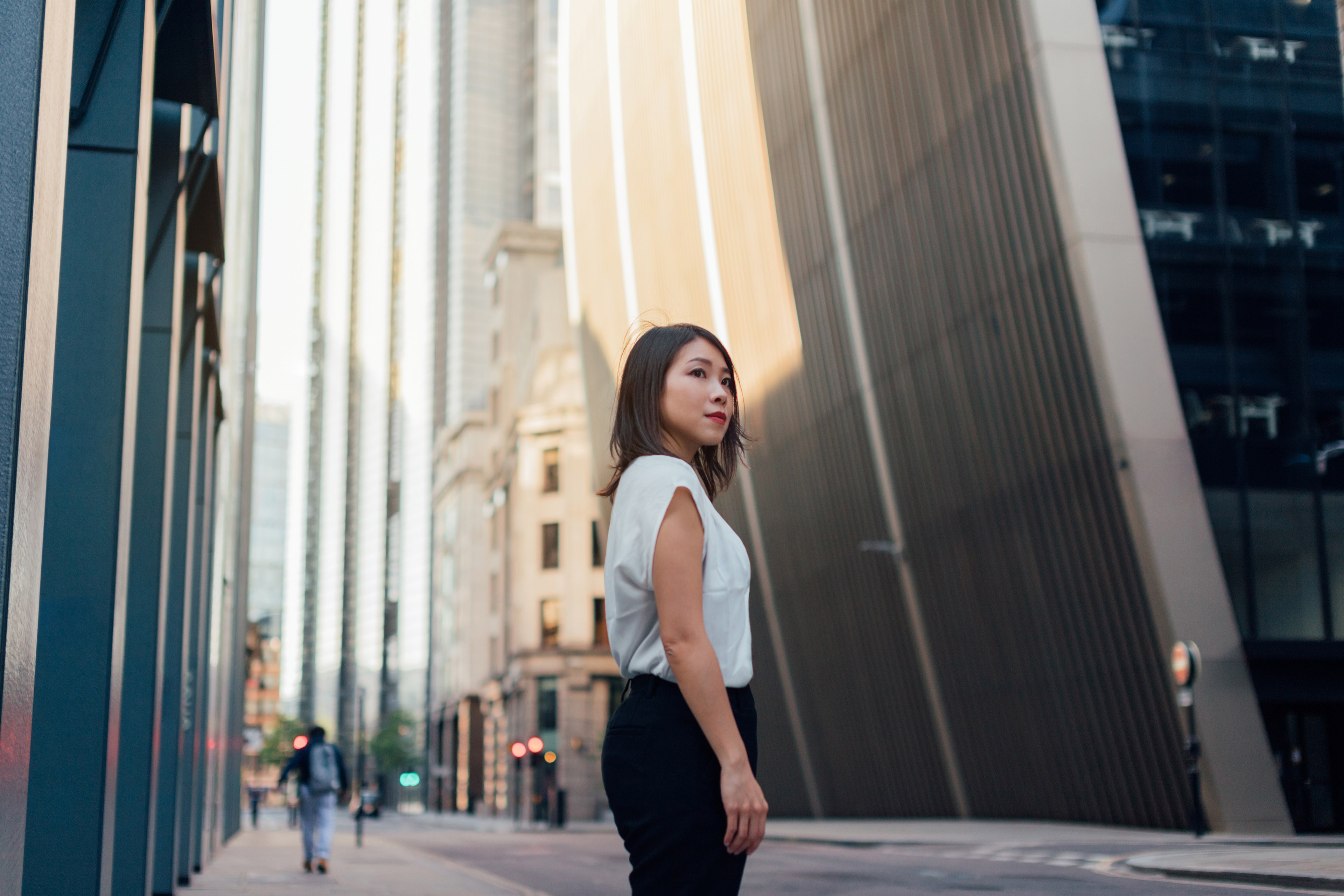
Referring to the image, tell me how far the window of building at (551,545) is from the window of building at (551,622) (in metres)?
1.53

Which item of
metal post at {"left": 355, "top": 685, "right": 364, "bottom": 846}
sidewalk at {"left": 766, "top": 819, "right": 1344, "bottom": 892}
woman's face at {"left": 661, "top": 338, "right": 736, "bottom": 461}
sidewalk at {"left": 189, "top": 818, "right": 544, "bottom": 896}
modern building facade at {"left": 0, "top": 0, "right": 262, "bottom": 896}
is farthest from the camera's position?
metal post at {"left": 355, "top": 685, "right": 364, "bottom": 846}

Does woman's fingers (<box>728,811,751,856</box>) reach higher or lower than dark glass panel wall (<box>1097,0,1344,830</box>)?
lower

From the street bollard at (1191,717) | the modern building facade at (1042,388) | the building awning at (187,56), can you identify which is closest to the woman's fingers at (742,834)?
the building awning at (187,56)

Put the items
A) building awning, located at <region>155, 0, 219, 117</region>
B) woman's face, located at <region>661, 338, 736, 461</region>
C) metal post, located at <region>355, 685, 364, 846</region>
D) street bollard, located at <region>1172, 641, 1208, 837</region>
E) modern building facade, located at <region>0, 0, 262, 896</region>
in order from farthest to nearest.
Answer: metal post, located at <region>355, 685, 364, 846</region> → street bollard, located at <region>1172, 641, 1208, 837</region> → building awning, located at <region>155, 0, 219, 117</region> → modern building facade, located at <region>0, 0, 262, 896</region> → woman's face, located at <region>661, 338, 736, 461</region>

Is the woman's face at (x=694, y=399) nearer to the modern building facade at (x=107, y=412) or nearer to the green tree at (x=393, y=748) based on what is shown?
the modern building facade at (x=107, y=412)

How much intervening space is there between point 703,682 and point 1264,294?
21.4 metres

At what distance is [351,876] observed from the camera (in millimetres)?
14852

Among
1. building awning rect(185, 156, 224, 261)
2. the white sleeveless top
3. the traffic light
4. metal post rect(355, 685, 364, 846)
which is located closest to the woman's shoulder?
the white sleeveless top

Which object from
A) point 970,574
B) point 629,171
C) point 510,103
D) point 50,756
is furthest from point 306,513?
point 50,756

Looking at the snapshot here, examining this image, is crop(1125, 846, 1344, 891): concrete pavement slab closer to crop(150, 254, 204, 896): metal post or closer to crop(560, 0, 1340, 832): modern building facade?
crop(560, 0, 1340, 832): modern building facade

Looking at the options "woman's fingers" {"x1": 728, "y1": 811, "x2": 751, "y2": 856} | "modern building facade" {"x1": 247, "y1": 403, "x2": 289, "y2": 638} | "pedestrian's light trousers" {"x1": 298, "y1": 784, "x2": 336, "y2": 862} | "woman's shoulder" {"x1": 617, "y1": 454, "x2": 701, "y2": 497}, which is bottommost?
"pedestrian's light trousers" {"x1": 298, "y1": 784, "x2": 336, "y2": 862}

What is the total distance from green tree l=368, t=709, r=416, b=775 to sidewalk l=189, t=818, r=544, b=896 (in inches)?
3556

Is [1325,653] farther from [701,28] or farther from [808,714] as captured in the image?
[701,28]

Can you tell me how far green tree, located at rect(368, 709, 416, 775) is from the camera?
111438 mm
